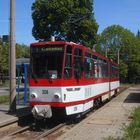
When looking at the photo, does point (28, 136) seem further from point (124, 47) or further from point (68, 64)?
point (124, 47)

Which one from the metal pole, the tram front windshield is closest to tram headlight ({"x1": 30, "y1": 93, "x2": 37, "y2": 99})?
the tram front windshield

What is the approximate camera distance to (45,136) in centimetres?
1550

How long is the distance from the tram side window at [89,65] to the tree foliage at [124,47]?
79.5 meters

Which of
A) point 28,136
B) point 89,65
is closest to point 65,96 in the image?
point 28,136

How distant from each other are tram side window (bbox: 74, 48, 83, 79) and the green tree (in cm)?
1957

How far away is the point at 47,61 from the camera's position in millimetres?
17750

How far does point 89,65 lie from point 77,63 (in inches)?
89.7

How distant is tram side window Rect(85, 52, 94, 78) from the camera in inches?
774

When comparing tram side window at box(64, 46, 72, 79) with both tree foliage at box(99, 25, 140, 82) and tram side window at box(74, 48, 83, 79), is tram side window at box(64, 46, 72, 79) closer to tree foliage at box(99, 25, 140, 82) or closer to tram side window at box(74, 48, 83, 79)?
tram side window at box(74, 48, 83, 79)

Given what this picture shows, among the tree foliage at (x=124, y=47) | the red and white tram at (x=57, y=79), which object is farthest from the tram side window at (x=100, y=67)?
the tree foliage at (x=124, y=47)

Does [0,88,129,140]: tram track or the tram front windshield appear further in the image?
the tram front windshield

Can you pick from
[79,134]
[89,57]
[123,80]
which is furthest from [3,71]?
[79,134]

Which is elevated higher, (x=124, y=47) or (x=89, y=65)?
(x=124, y=47)

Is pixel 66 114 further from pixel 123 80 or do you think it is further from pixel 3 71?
pixel 123 80
